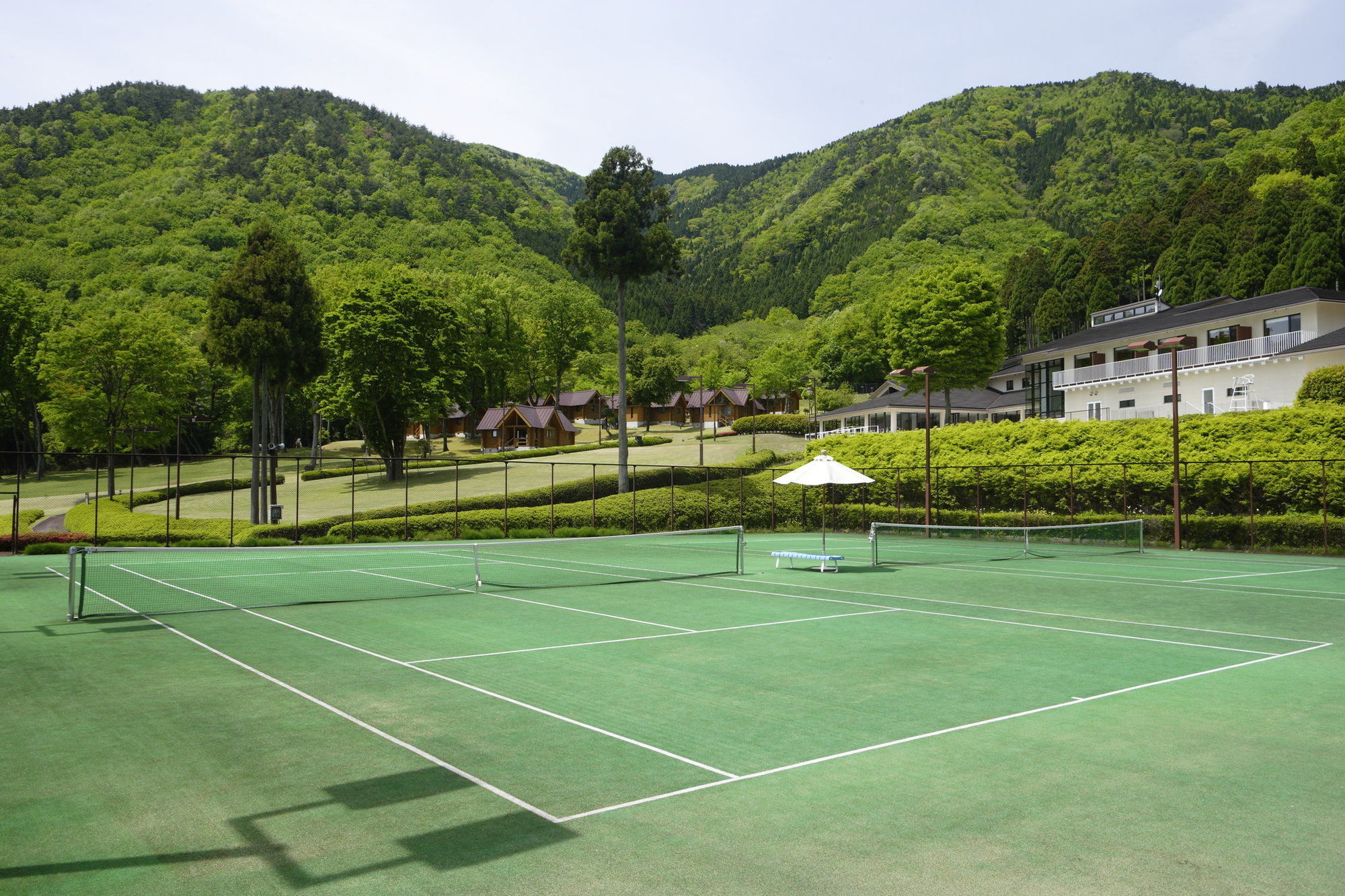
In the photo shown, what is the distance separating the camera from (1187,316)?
5631 cm

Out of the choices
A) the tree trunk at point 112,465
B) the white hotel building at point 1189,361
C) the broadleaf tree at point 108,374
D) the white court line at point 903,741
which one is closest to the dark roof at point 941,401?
the white hotel building at point 1189,361

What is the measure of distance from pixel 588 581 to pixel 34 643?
11.2 m

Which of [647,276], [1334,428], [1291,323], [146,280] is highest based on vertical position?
[146,280]

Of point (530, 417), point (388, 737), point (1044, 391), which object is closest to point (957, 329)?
point (1044, 391)

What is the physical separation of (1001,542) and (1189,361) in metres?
27.1

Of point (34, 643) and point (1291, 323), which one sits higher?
point (1291, 323)

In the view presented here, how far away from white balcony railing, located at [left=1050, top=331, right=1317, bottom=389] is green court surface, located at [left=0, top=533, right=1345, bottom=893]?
129 feet

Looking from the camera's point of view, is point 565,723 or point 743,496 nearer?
point 565,723

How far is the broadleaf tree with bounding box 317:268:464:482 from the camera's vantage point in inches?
2329

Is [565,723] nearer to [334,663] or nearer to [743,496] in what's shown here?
[334,663]

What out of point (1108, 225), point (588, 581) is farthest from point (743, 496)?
point (1108, 225)

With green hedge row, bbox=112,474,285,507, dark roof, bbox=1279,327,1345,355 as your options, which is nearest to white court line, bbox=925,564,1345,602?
dark roof, bbox=1279,327,1345,355

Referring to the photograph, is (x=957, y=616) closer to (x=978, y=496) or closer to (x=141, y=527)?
(x=978, y=496)

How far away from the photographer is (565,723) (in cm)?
850
